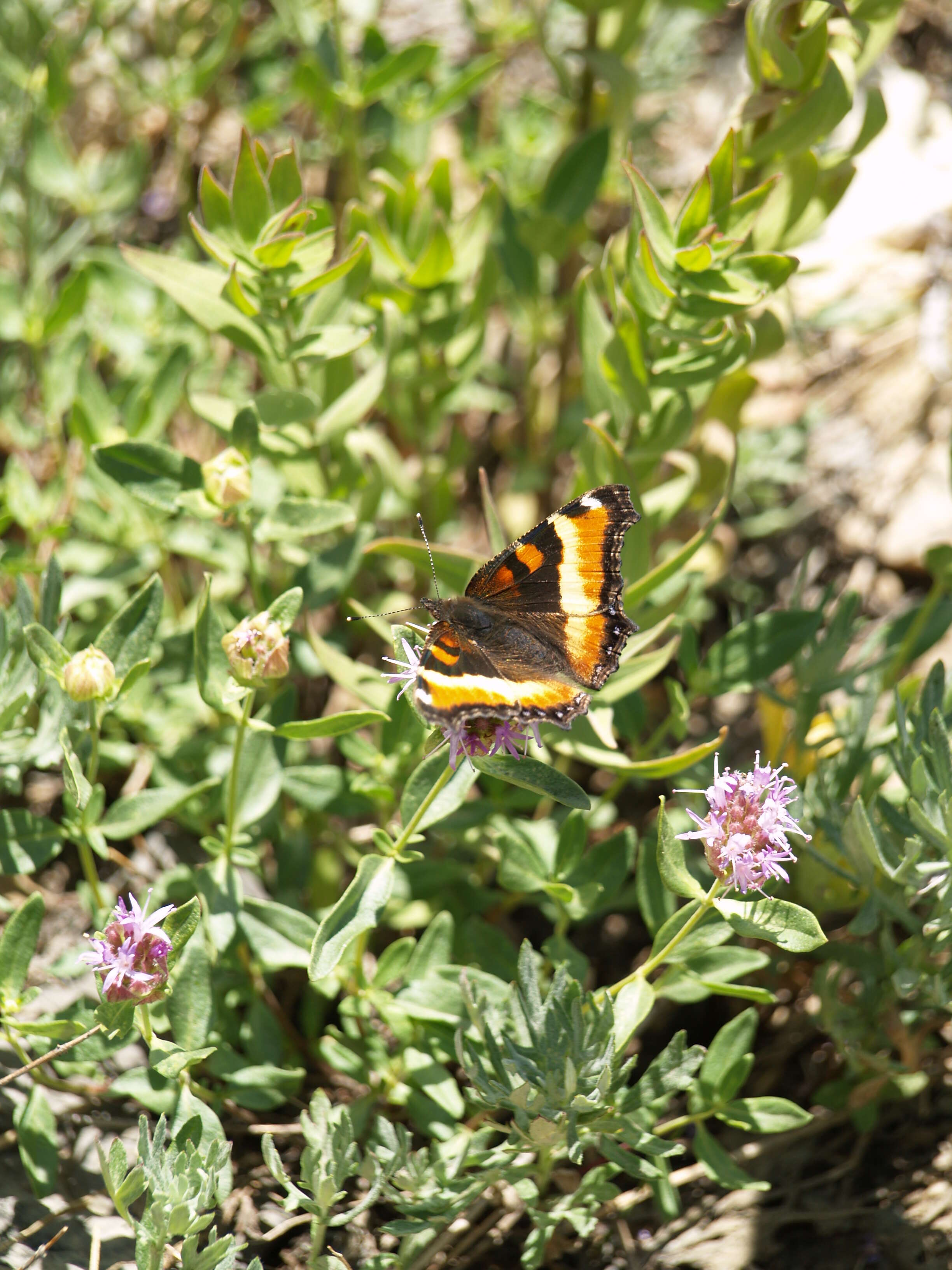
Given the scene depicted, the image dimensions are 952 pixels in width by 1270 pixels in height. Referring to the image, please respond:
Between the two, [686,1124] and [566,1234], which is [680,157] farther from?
[566,1234]

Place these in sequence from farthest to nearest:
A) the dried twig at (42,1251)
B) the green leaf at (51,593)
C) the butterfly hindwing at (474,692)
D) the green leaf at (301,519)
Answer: the green leaf at (301,519), the green leaf at (51,593), the dried twig at (42,1251), the butterfly hindwing at (474,692)

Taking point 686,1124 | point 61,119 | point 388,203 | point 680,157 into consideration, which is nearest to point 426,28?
point 680,157

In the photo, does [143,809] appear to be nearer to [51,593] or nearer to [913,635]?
[51,593]

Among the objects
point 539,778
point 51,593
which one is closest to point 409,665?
point 539,778

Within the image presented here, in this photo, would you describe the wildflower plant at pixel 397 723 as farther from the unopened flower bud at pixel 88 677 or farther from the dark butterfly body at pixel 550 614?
the dark butterfly body at pixel 550 614

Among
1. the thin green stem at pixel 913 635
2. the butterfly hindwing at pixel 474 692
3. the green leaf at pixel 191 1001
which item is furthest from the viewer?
the thin green stem at pixel 913 635

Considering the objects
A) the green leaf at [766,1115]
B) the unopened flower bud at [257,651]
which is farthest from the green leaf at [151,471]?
the green leaf at [766,1115]

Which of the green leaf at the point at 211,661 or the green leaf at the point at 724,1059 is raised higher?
the green leaf at the point at 211,661

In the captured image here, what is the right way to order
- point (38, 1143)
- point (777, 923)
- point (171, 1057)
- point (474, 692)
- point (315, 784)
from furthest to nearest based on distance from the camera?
point (315, 784)
point (38, 1143)
point (171, 1057)
point (777, 923)
point (474, 692)
